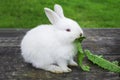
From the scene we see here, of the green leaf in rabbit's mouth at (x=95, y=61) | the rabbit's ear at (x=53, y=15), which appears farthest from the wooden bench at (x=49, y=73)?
the rabbit's ear at (x=53, y=15)

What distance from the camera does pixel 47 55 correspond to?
6.10 ft

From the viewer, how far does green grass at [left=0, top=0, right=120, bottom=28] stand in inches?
148

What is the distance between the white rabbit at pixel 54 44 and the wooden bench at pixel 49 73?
57mm

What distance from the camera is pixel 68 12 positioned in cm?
406

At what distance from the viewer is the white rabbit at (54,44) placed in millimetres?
1849

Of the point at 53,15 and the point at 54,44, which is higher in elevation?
the point at 53,15

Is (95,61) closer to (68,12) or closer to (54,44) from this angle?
(54,44)

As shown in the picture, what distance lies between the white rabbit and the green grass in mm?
1732

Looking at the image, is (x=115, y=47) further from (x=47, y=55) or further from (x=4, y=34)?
(x=4, y=34)

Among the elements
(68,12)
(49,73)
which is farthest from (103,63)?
(68,12)

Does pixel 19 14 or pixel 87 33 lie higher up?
pixel 87 33

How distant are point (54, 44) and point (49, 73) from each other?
17 centimetres

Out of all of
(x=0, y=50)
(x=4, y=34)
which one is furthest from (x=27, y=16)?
(x=0, y=50)

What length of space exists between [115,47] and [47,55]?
0.63 metres
